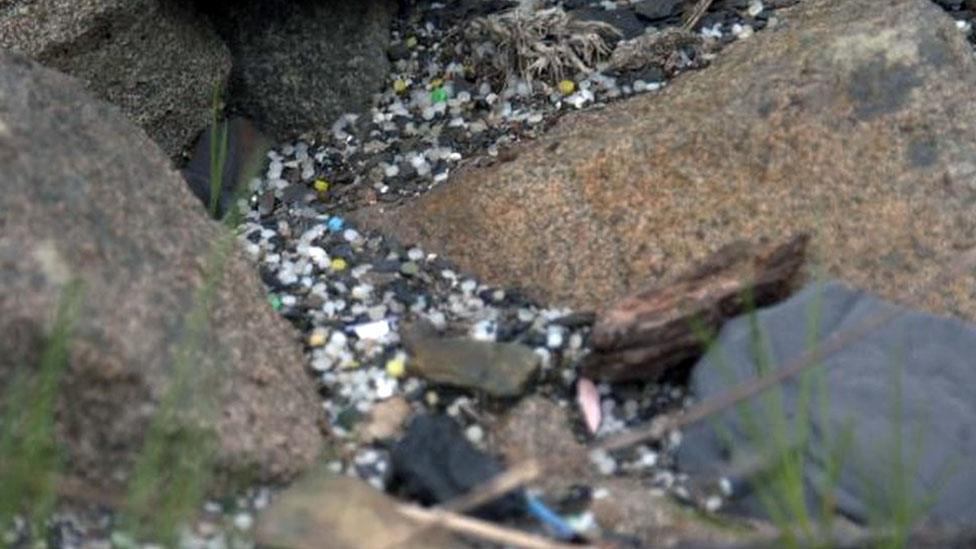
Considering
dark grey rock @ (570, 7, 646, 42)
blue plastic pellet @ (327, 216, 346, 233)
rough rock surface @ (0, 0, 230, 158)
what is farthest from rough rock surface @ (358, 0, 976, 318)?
rough rock surface @ (0, 0, 230, 158)

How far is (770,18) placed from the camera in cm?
333

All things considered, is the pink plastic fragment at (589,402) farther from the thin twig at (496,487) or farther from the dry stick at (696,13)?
the dry stick at (696,13)

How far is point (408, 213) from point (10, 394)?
2.91 feet

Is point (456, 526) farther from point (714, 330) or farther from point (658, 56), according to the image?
point (658, 56)

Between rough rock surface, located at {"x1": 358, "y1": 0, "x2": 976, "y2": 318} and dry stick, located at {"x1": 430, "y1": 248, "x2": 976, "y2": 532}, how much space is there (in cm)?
15

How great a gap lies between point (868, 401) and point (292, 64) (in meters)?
1.31

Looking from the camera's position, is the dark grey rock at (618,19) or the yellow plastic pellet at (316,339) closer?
the yellow plastic pellet at (316,339)

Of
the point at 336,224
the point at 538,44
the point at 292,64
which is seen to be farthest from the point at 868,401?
the point at 292,64

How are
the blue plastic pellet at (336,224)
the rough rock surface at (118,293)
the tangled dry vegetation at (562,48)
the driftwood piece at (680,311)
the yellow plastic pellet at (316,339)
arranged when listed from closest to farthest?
the rough rock surface at (118,293), the driftwood piece at (680,311), the yellow plastic pellet at (316,339), the blue plastic pellet at (336,224), the tangled dry vegetation at (562,48)

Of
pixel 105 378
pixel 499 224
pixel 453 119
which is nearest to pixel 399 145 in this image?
pixel 453 119

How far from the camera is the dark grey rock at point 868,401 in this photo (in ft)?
7.81

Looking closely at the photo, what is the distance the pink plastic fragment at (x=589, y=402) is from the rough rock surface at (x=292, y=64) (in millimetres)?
917

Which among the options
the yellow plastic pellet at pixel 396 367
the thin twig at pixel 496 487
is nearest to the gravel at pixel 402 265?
the yellow plastic pellet at pixel 396 367

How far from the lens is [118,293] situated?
2.38 metres
